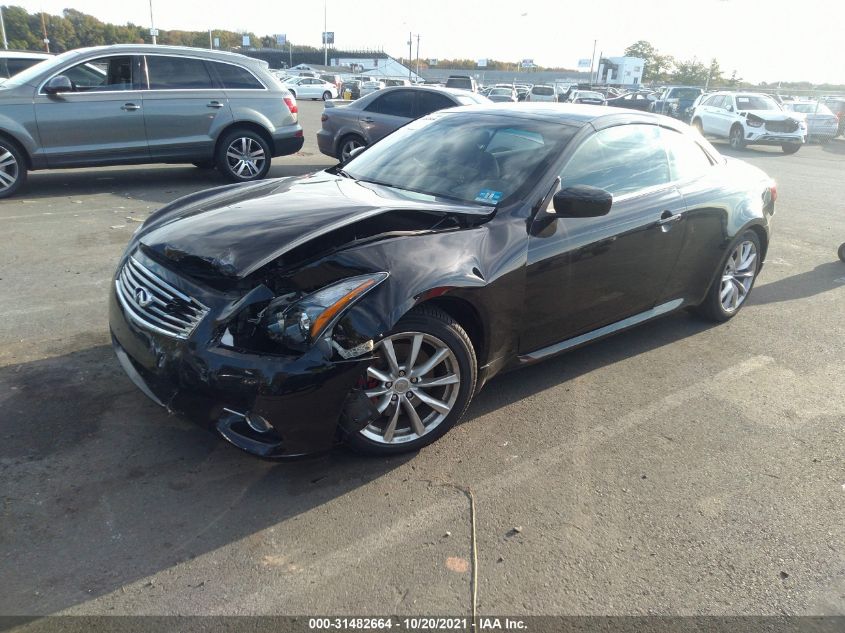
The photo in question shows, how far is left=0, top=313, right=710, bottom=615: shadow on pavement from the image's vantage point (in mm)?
2439

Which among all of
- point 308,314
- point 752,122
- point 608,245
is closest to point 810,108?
point 752,122

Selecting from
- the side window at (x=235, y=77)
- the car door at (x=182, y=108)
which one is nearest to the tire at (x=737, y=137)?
the side window at (x=235, y=77)

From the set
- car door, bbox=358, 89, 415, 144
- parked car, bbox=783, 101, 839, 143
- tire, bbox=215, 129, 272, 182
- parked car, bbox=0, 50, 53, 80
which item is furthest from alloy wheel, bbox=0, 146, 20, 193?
parked car, bbox=783, 101, 839, 143

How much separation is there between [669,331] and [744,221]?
0.98 metres

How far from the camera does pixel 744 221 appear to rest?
4844 mm

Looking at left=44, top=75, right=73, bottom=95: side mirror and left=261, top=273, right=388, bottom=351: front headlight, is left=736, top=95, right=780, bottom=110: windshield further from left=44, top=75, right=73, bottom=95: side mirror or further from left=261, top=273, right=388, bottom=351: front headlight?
left=261, top=273, right=388, bottom=351: front headlight

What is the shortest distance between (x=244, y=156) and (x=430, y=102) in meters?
3.30

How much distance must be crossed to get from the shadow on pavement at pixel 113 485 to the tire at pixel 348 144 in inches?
323

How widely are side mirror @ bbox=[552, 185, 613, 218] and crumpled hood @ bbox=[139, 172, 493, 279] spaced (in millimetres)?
397

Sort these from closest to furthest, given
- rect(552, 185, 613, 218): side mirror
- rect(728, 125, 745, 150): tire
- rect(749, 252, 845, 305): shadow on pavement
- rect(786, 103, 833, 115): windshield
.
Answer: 1. rect(552, 185, 613, 218): side mirror
2. rect(749, 252, 845, 305): shadow on pavement
3. rect(728, 125, 745, 150): tire
4. rect(786, 103, 833, 115): windshield

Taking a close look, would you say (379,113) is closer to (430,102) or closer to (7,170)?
(430,102)

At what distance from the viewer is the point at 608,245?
3803 mm

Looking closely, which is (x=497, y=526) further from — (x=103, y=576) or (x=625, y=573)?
(x=103, y=576)

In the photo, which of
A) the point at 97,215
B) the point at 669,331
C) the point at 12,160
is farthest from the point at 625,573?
the point at 12,160
